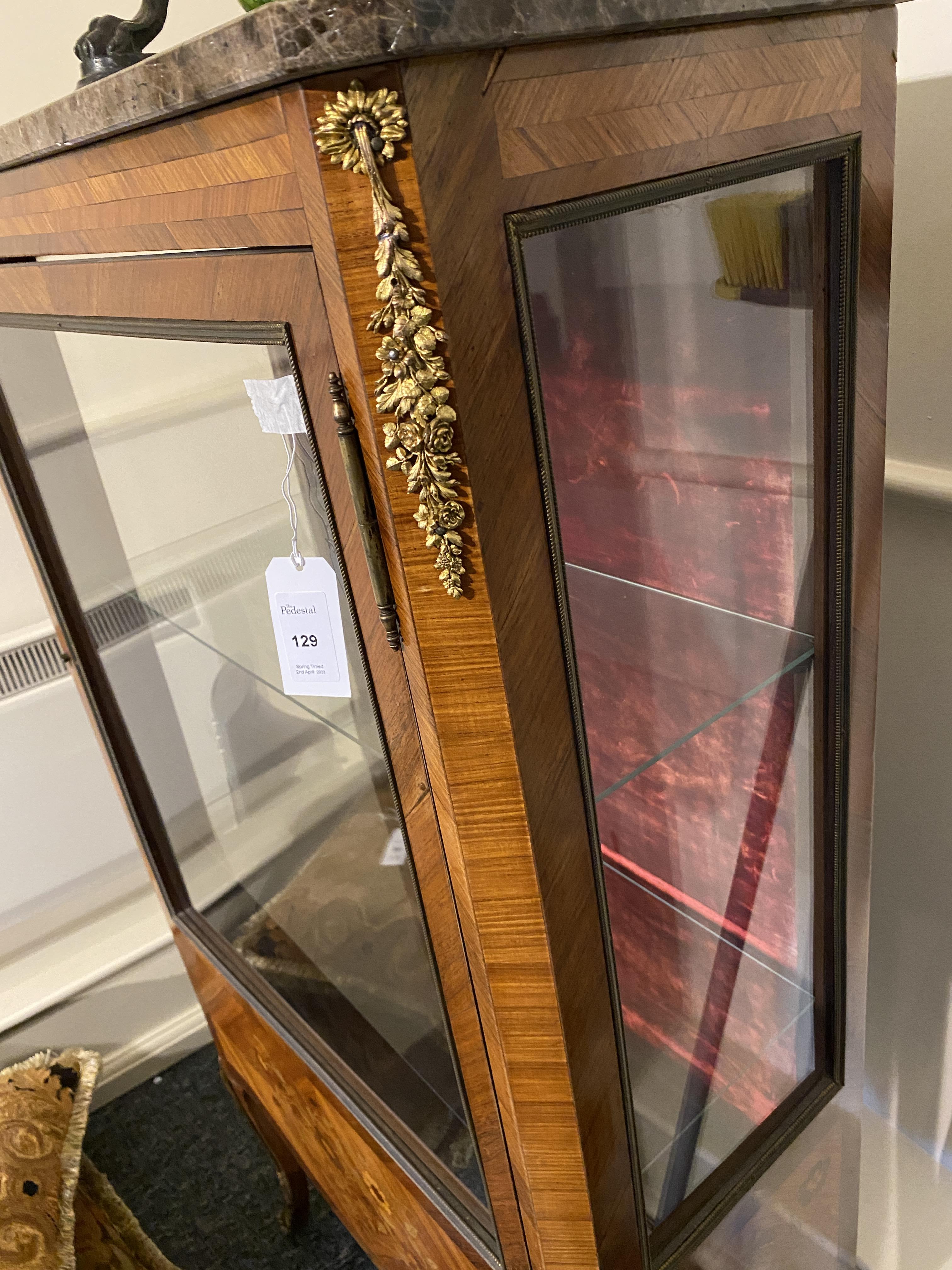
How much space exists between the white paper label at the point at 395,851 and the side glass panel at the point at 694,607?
0.44 feet

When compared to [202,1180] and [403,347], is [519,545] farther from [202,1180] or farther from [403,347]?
[202,1180]

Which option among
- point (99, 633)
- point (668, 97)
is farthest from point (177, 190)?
point (99, 633)

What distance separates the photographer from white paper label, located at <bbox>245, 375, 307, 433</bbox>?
457mm

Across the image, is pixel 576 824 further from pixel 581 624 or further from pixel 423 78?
pixel 423 78

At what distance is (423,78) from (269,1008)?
83 centimetres

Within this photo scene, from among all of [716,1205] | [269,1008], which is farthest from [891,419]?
[269,1008]

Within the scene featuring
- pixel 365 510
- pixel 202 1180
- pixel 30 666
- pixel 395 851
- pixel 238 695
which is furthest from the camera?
pixel 202 1180

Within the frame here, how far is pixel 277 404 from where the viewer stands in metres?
0.48

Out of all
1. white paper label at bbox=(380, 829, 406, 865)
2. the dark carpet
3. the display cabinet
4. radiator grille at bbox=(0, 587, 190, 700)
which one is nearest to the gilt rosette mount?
the display cabinet

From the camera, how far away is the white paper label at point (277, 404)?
18.0 inches

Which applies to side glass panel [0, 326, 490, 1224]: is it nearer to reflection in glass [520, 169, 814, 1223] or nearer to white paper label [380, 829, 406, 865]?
white paper label [380, 829, 406, 865]

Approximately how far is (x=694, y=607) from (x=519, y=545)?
Result: 0.23 meters

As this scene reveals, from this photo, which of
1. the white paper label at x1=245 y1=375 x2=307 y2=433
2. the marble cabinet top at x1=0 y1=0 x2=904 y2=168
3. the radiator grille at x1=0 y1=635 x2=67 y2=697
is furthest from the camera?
the radiator grille at x1=0 y1=635 x2=67 y2=697

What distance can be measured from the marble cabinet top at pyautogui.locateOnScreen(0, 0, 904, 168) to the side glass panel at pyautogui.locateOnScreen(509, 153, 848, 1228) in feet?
0.23
